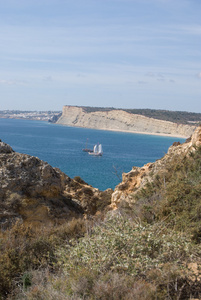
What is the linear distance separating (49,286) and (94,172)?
44415 mm

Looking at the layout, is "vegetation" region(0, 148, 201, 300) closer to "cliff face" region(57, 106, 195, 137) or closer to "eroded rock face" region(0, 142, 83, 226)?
"eroded rock face" region(0, 142, 83, 226)

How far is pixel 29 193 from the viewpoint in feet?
34.5

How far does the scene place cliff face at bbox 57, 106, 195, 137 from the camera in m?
134

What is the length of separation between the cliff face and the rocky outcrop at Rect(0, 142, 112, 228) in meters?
117

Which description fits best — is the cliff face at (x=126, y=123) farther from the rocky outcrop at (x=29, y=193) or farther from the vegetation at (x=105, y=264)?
the vegetation at (x=105, y=264)

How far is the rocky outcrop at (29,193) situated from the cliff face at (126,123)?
383 ft

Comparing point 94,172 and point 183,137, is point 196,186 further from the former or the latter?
point 183,137

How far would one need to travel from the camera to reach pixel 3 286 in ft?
19.0

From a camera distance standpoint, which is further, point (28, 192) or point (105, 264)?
point (28, 192)

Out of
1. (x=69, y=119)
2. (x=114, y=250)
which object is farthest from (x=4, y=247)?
(x=69, y=119)

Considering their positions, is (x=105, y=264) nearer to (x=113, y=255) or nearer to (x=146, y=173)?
(x=113, y=255)

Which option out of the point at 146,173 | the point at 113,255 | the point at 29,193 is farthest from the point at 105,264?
the point at 146,173

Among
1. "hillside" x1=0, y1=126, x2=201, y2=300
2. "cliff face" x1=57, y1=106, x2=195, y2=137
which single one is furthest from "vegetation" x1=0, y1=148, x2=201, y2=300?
"cliff face" x1=57, y1=106, x2=195, y2=137

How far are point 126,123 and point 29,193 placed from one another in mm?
140245
